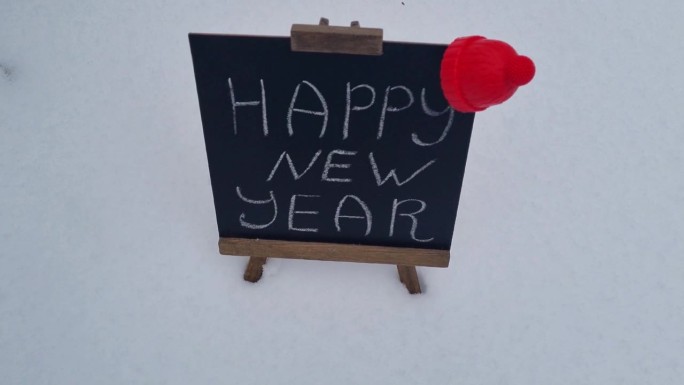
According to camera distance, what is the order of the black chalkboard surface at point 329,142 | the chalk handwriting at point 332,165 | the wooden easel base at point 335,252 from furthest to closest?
1. the wooden easel base at point 335,252
2. the chalk handwriting at point 332,165
3. the black chalkboard surface at point 329,142

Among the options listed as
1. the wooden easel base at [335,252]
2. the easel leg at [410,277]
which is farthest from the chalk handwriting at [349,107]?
the easel leg at [410,277]

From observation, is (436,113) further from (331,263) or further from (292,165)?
(331,263)

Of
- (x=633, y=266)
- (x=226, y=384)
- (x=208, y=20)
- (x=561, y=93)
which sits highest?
(x=208, y=20)

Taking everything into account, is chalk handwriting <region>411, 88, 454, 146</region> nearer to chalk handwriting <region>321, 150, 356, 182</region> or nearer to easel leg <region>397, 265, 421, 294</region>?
chalk handwriting <region>321, 150, 356, 182</region>

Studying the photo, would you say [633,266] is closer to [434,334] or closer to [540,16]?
[434,334]

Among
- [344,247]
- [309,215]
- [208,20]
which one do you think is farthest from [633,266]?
[208,20]

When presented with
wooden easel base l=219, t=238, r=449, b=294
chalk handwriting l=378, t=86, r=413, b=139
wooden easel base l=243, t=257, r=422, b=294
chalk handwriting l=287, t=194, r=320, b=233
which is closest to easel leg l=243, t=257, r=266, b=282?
wooden easel base l=243, t=257, r=422, b=294

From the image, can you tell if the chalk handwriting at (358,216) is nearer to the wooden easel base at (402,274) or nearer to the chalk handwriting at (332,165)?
the chalk handwriting at (332,165)
